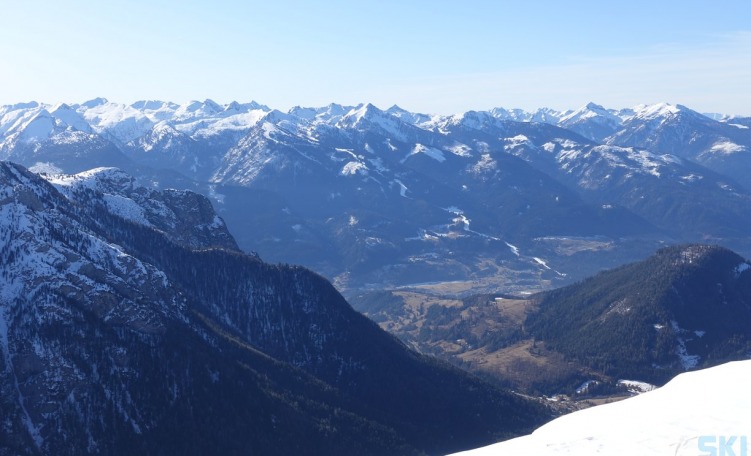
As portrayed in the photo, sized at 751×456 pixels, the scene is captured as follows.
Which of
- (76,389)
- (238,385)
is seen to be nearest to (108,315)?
(76,389)

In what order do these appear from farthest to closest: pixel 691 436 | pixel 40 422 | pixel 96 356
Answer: pixel 96 356 → pixel 40 422 → pixel 691 436

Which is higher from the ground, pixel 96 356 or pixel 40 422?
pixel 96 356

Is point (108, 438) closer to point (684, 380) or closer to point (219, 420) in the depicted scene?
point (219, 420)

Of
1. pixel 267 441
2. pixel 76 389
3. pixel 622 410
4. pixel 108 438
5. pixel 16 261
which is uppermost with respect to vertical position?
pixel 16 261

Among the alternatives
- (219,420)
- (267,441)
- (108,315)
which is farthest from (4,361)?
(267,441)

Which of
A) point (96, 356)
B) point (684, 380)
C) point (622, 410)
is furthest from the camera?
point (96, 356)

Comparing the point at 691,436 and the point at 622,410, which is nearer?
the point at 691,436
